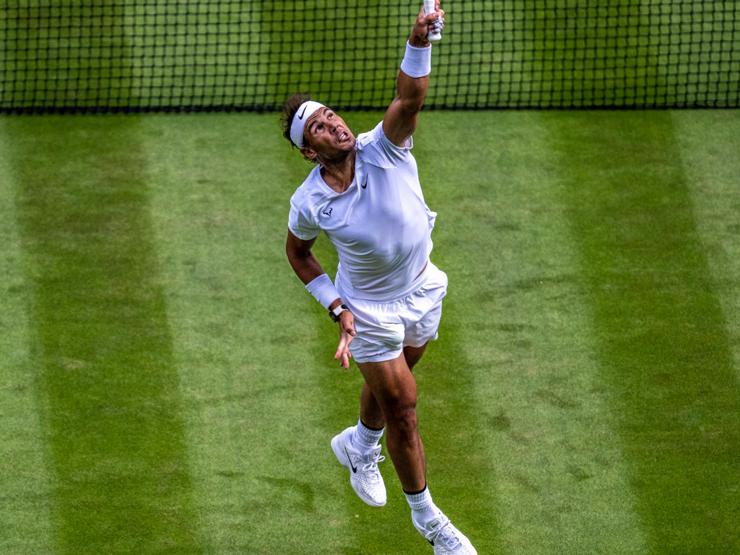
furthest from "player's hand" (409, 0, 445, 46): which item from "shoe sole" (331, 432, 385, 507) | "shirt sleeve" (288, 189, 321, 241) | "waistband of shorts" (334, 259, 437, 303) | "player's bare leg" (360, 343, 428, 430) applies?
"shoe sole" (331, 432, 385, 507)

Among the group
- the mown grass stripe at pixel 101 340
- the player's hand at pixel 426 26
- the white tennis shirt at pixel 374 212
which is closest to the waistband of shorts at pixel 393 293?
the white tennis shirt at pixel 374 212

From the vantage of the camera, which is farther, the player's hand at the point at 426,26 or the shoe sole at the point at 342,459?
the shoe sole at the point at 342,459

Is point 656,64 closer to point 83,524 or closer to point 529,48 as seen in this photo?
point 529,48

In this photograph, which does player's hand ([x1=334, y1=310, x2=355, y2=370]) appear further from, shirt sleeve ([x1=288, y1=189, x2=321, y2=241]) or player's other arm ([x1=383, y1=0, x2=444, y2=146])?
player's other arm ([x1=383, y1=0, x2=444, y2=146])

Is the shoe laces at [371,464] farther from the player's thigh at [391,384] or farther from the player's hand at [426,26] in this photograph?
the player's hand at [426,26]

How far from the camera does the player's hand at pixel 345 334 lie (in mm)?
7305

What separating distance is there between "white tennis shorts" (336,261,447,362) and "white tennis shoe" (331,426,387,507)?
2.95 feet

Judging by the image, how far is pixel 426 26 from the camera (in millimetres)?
6832

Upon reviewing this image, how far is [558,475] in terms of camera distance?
348 inches

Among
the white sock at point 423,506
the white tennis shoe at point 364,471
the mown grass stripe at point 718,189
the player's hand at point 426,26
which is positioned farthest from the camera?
the mown grass stripe at point 718,189

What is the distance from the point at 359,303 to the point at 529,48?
6.77m

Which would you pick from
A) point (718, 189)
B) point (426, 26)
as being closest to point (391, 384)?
point (426, 26)

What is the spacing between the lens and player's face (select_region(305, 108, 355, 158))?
7363 millimetres

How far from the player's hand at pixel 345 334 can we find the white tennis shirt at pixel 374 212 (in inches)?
12.4
